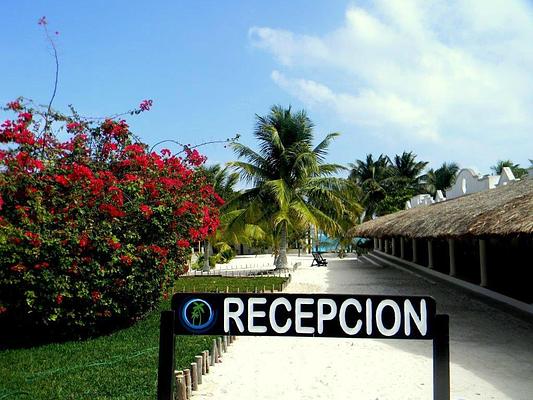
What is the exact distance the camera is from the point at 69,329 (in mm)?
7668

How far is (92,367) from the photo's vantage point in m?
6.02

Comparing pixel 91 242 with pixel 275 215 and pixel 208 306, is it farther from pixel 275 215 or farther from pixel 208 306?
pixel 275 215

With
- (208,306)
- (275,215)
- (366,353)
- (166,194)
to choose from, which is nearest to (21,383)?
(208,306)

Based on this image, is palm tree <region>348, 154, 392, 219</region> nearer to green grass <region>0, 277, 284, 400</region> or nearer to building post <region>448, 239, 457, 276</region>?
building post <region>448, 239, 457, 276</region>

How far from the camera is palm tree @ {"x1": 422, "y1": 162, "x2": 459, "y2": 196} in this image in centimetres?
4388

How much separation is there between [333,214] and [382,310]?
18504 millimetres

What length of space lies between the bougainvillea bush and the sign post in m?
4.14

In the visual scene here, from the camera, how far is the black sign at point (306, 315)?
3352 mm

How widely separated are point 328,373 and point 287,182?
15324 mm

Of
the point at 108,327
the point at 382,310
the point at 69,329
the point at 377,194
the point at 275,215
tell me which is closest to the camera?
the point at 382,310

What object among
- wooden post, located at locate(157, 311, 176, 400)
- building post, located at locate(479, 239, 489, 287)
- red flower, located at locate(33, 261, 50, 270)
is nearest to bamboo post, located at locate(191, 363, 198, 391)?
wooden post, located at locate(157, 311, 176, 400)

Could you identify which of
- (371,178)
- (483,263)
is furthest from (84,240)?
(371,178)

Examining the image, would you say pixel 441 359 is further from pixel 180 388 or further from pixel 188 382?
pixel 188 382

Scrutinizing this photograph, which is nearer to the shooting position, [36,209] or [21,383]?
[21,383]
